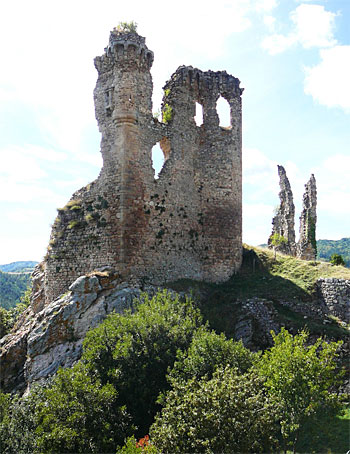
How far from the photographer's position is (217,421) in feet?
33.0

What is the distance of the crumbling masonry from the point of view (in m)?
33.8

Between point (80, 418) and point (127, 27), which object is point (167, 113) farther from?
point (80, 418)

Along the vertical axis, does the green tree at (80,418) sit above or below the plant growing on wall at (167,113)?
below

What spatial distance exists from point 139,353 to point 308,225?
76.2ft

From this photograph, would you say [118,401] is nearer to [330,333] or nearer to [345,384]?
[345,384]

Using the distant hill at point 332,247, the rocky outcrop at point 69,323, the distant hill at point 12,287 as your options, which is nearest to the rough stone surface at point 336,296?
the rocky outcrop at point 69,323

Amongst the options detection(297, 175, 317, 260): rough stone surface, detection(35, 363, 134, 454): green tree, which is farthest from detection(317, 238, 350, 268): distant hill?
detection(35, 363, 134, 454): green tree

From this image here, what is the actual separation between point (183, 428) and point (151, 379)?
13.4 ft

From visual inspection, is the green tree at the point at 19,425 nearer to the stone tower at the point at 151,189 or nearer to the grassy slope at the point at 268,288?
the stone tower at the point at 151,189

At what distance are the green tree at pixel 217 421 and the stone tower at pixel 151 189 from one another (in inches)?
365

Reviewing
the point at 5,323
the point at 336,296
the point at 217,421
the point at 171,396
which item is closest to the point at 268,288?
the point at 336,296

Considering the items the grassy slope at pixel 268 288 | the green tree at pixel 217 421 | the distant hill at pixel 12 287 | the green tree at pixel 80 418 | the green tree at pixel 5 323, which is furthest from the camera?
the distant hill at pixel 12 287

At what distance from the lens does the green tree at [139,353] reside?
44.8 feet

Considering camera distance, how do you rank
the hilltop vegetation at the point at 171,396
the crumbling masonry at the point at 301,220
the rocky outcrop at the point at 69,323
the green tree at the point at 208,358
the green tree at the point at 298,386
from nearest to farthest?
1. the hilltop vegetation at the point at 171,396
2. the green tree at the point at 298,386
3. the green tree at the point at 208,358
4. the rocky outcrop at the point at 69,323
5. the crumbling masonry at the point at 301,220
